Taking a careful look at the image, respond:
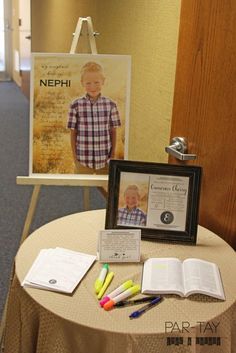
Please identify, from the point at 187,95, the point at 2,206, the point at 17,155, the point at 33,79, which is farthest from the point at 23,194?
the point at 187,95

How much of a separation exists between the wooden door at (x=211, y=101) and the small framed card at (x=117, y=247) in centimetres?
36

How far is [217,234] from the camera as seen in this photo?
1576 millimetres

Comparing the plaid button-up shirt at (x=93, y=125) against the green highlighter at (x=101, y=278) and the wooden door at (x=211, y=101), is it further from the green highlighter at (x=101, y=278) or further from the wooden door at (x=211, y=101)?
the green highlighter at (x=101, y=278)

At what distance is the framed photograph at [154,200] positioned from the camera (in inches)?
57.3

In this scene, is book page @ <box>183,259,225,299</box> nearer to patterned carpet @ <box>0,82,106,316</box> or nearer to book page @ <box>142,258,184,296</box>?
book page @ <box>142,258,184,296</box>

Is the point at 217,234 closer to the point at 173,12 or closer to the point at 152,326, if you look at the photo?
the point at 152,326

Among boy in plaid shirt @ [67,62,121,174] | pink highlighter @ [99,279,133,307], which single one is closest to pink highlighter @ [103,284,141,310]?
pink highlighter @ [99,279,133,307]

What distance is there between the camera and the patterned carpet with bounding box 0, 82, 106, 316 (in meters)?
2.69

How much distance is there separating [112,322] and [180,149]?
0.76 m

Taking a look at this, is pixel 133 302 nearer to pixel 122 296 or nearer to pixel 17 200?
pixel 122 296

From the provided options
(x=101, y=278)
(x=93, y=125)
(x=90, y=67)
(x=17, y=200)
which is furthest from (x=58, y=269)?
(x=17, y=200)

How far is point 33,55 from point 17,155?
281cm

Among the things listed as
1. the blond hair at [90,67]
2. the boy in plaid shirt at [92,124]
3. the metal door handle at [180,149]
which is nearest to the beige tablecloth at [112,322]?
the metal door handle at [180,149]

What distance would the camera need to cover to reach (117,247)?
4.39 feet
